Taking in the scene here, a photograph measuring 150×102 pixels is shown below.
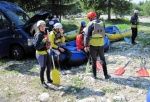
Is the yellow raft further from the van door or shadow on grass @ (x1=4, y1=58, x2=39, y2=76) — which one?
the van door

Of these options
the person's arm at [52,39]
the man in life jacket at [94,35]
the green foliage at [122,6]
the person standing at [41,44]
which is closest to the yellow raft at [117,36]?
the person's arm at [52,39]

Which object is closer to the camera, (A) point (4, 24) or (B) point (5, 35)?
(B) point (5, 35)

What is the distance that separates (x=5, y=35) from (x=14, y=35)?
13.2 inches

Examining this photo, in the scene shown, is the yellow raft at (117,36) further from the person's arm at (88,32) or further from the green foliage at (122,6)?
the green foliage at (122,6)

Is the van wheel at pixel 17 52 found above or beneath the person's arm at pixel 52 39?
beneath

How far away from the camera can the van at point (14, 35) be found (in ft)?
28.4

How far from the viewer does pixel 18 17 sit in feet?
31.2

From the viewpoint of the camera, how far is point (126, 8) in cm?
3070

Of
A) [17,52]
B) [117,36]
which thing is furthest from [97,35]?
[117,36]

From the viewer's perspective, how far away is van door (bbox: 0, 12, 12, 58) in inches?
336

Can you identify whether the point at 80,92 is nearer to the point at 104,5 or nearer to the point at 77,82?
the point at 77,82

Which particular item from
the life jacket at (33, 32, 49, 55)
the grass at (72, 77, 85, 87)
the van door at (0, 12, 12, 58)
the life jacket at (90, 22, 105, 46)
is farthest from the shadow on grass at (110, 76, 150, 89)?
the van door at (0, 12, 12, 58)

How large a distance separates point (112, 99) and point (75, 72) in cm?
228

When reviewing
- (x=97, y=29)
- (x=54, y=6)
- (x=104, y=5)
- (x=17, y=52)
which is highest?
(x=104, y=5)
